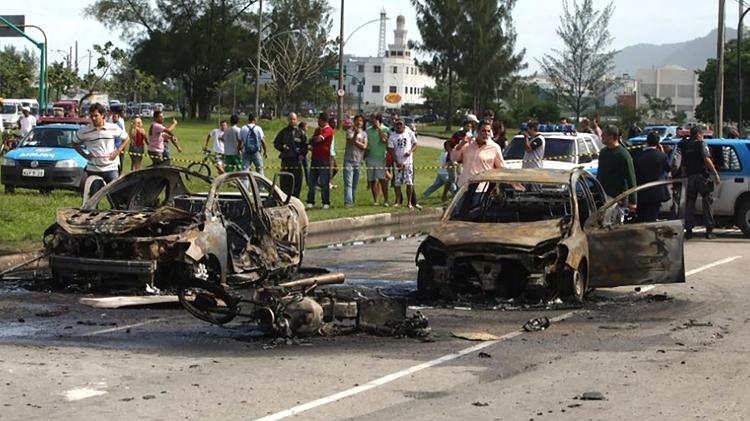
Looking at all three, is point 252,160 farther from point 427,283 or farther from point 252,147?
point 427,283

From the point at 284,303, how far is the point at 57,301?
130 inches

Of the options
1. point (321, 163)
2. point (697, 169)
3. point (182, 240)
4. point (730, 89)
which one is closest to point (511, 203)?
point (182, 240)

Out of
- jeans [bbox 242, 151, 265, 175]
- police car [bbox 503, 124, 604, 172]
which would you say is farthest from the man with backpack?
police car [bbox 503, 124, 604, 172]

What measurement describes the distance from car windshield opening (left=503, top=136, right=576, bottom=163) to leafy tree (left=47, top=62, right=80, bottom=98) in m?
53.2

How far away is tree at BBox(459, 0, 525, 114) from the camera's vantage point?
284 feet

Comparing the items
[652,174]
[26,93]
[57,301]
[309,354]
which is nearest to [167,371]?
[309,354]

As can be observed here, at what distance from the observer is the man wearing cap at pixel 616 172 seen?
1496cm

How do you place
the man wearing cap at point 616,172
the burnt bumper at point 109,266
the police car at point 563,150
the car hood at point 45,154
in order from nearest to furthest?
1. the burnt bumper at point 109,266
2. the man wearing cap at point 616,172
3. the car hood at point 45,154
4. the police car at point 563,150

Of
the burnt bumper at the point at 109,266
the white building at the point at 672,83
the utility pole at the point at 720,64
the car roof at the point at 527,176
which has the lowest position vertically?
the burnt bumper at the point at 109,266

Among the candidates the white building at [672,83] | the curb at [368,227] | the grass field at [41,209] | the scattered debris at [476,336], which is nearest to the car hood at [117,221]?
the scattered debris at [476,336]

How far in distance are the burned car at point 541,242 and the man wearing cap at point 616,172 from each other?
0.51 m

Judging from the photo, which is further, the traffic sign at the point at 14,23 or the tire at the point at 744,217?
the traffic sign at the point at 14,23

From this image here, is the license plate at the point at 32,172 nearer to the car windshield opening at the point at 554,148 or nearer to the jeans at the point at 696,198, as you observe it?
the car windshield opening at the point at 554,148

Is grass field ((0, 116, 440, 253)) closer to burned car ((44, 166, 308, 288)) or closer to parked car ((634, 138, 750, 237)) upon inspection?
burned car ((44, 166, 308, 288))
